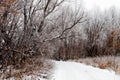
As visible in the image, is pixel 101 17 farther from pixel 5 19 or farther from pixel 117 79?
pixel 5 19

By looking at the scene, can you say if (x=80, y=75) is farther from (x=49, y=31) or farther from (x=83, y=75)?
(x=49, y=31)

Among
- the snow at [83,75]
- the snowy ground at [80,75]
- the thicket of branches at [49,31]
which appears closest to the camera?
the thicket of branches at [49,31]

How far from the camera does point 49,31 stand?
26.2 m

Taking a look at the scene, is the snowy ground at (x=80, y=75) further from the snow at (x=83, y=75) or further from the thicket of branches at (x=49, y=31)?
the thicket of branches at (x=49, y=31)

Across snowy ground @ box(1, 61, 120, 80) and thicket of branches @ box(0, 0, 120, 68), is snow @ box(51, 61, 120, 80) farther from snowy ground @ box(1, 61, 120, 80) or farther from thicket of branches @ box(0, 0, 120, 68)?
thicket of branches @ box(0, 0, 120, 68)

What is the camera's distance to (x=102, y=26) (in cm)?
6266

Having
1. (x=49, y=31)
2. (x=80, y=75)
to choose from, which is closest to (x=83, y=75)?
(x=80, y=75)

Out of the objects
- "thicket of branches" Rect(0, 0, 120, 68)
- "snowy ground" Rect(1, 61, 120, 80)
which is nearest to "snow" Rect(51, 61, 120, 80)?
"snowy ground" Rect(1, 61, 120, 80)

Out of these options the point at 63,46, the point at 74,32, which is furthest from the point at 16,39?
the point at 63,46

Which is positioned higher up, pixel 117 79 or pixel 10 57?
pixel 10 57

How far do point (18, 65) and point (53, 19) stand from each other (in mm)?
21231

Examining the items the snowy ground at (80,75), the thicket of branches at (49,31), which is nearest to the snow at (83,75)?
the snowy ground at (80,75)

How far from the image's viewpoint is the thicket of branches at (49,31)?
10.0 m

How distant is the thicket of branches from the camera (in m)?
10.0
